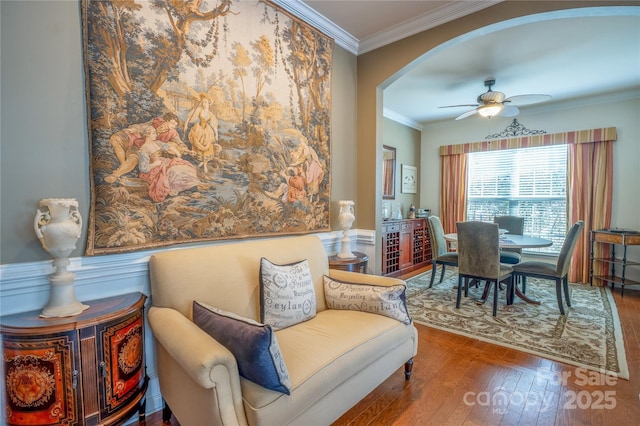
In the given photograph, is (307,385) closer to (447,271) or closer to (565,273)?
(565,273)

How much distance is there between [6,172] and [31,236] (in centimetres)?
30

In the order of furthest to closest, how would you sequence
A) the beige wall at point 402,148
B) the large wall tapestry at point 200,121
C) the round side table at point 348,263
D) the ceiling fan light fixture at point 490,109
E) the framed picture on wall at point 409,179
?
the framed picture on wall at point 409,179, the beige wall at point 402,148, the ceiling fan light fixture at point 490,109, the round side table at point 348,263, the large wall tapestry at point 200,121

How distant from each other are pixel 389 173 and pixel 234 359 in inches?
179

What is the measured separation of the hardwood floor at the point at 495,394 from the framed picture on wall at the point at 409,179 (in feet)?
12.0

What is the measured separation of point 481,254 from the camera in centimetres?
317

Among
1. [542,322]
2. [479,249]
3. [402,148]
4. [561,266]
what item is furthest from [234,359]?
[402,148]

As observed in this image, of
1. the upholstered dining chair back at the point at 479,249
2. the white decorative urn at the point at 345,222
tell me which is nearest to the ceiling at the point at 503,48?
the white decorative urn at the point at 345,222

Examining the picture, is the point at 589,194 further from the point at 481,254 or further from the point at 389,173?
the point at 389,173

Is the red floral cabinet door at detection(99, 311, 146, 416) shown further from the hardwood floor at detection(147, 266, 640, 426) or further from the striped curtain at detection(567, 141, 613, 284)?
the striped curtain at detection(567, 141, 613, 284)

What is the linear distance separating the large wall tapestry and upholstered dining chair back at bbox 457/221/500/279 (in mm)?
1743

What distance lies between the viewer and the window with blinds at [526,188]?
15.4ft

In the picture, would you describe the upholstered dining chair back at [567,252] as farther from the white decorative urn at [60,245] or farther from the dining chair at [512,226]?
the white decorative urn at [60,245]

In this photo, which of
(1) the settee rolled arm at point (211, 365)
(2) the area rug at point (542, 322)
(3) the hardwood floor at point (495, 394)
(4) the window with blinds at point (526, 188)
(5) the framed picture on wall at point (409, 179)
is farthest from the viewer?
(5) the framed picture on wall at point (409, 179)

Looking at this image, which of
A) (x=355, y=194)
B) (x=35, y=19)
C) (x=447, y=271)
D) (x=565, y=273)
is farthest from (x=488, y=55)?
(x=35, y=19)
